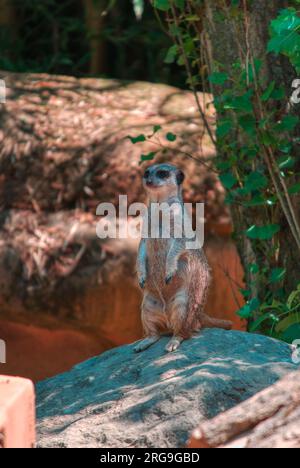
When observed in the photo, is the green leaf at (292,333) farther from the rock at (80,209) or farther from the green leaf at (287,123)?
the rock at (80,209)

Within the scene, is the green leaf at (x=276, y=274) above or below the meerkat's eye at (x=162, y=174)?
below

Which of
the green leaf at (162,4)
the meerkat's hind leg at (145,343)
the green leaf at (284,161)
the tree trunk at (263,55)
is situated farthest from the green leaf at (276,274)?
the green leaf at (162,4)

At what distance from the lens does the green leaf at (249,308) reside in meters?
5.58

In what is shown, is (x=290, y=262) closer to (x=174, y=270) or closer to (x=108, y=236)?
(x=174, y=270)

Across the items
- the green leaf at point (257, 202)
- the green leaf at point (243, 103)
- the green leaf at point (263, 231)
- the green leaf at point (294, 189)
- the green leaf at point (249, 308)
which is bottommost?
the green leaf at point (249, 308)

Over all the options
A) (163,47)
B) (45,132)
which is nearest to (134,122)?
(45,132)

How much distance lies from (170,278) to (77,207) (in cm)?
260

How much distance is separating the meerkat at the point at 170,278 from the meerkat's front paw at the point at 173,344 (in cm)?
1

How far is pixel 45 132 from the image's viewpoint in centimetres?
791

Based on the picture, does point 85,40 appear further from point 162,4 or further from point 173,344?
point 173,344

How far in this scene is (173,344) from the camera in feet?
16.4

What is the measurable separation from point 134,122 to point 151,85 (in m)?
0.79

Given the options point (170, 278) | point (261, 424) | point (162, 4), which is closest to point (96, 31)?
point (162, 4)

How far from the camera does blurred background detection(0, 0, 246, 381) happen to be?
7316mm
